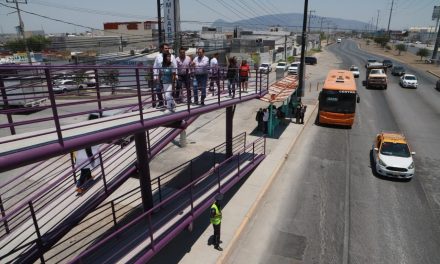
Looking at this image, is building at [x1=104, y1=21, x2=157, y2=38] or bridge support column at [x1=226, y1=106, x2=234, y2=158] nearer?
bridge support column at [x1=226, y1=106, x2=234, y2=158]

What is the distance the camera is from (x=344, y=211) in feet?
39.1

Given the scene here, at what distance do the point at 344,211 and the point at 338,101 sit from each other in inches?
467

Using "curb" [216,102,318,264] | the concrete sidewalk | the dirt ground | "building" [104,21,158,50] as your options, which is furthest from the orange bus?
"building" [104,21,158,50]

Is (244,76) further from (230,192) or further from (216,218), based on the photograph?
(216,218)

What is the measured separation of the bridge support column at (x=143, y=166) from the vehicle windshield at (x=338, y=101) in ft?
54.4

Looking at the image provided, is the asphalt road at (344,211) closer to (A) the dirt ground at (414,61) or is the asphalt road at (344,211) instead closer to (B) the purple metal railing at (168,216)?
(B) the purple metal railing at (168,216)

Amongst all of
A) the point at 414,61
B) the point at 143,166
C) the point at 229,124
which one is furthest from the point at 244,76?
the point at 414,61

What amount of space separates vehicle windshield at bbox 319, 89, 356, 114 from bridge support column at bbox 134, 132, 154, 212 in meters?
16.6

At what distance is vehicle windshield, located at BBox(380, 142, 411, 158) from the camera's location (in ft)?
48.6

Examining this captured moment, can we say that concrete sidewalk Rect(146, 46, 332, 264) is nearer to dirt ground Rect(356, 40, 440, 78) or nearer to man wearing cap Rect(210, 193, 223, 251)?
man wearing cap Rect(210, 193, 223, 251)

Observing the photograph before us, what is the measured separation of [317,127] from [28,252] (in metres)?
20.0

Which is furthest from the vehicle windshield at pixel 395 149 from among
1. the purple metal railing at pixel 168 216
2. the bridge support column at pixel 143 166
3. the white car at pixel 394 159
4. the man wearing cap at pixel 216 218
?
the bridge support column at pixel 143 166

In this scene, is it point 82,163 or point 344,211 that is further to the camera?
point 344,211

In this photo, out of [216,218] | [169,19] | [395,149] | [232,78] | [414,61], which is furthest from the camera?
[414,61]
